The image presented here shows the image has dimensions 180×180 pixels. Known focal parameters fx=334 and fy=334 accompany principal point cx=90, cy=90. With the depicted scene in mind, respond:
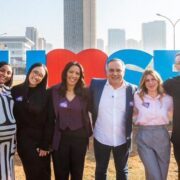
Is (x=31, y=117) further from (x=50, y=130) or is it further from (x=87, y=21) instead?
(x=87, y=21)

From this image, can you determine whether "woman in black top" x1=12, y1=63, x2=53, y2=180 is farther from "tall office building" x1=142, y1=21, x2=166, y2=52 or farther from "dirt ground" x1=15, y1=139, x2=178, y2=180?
"tall office building" x1=142, y1=21, x2=166, y2=52

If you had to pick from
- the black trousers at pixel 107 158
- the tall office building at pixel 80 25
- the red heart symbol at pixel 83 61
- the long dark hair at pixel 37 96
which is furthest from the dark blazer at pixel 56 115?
the tall office building at pixel 80 25

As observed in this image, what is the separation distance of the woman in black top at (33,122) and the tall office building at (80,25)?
111 meters

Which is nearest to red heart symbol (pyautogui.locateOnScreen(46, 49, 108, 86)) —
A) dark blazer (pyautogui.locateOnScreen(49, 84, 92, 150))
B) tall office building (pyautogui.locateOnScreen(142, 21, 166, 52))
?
dark blazer (pyautogui.locateOnScreen(49, 84, 92, 150))

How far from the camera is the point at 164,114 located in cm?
437

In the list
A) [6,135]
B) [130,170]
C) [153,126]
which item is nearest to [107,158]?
[153,126]

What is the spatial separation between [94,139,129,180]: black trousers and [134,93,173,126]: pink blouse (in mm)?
447

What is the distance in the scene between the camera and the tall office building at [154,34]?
175375 mm

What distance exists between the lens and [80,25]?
12056 centimetres

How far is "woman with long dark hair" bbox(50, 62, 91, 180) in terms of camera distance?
423 centimetres

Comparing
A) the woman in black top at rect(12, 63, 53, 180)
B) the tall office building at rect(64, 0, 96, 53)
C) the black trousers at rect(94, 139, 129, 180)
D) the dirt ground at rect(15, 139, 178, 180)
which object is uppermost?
the tall office building at rect(64, 0, 96, 53)

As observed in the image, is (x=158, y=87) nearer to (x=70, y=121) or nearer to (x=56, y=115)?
(x=70, y=121)

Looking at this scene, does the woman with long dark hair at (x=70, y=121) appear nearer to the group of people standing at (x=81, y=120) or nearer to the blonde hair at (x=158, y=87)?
the group of people standing at (x=81, y=120)

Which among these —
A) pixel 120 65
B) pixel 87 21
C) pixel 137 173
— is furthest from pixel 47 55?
pixel 87 21
